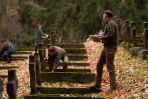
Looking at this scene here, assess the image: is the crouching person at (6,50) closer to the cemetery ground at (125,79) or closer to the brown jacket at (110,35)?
the cemetery ground at (125,79)

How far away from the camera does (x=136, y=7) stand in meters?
37.5

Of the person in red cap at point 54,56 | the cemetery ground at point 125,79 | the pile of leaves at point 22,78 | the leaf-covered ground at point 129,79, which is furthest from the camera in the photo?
the person in red cap at point 54,56

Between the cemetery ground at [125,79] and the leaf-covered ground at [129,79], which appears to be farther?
the cemetery ground at [125,79]

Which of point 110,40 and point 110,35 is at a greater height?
point 110,35

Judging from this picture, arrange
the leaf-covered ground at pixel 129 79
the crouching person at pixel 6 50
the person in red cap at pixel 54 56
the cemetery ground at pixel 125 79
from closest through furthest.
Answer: the leaf-covered ground at pixel 129 79 → the cemetery ground at pixel 125 79 → the person in red cap at pixel 54 56 → the crouching person at pixel 6 50

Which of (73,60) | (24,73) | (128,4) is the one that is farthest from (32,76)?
(128,4)

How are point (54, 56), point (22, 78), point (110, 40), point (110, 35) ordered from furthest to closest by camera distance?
point (22, 78)
point (54, 56)
point (110, 40)
point (110, 35)

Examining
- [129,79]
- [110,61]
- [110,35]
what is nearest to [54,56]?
[129,79]

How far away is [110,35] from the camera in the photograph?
13.8 m

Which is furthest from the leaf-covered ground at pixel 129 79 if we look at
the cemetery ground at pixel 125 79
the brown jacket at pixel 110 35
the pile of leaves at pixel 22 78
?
the pile of leaves at pixel 22 78

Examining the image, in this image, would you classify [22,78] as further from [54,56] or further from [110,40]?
[110,40]

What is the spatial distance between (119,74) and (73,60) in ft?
24.3

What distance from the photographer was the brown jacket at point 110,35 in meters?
13.8

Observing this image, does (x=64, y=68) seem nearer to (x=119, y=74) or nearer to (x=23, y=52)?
(x=119, y=74)
